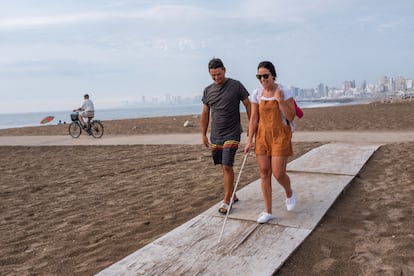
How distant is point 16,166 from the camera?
902cm

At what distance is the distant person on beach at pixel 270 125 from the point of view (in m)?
3.72

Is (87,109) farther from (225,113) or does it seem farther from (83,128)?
(225,113)

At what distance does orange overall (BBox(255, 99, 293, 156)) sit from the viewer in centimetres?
379

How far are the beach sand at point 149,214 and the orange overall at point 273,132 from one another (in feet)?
2.94

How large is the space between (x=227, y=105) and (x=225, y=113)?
0.10 metres

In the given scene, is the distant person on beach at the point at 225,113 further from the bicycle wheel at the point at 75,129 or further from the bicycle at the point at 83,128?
the bicycle wheel at the point at 75,129

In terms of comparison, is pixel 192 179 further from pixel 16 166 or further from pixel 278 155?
pixel 16 166

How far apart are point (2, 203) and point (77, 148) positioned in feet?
20.6

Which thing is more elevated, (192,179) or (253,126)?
(253,126)

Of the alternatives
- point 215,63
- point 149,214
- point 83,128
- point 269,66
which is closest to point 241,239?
point 149,214

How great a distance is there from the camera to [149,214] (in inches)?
188

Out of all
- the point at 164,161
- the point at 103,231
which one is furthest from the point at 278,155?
the point at 164,161

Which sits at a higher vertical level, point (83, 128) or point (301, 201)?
point (83, 128)

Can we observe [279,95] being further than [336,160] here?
No
